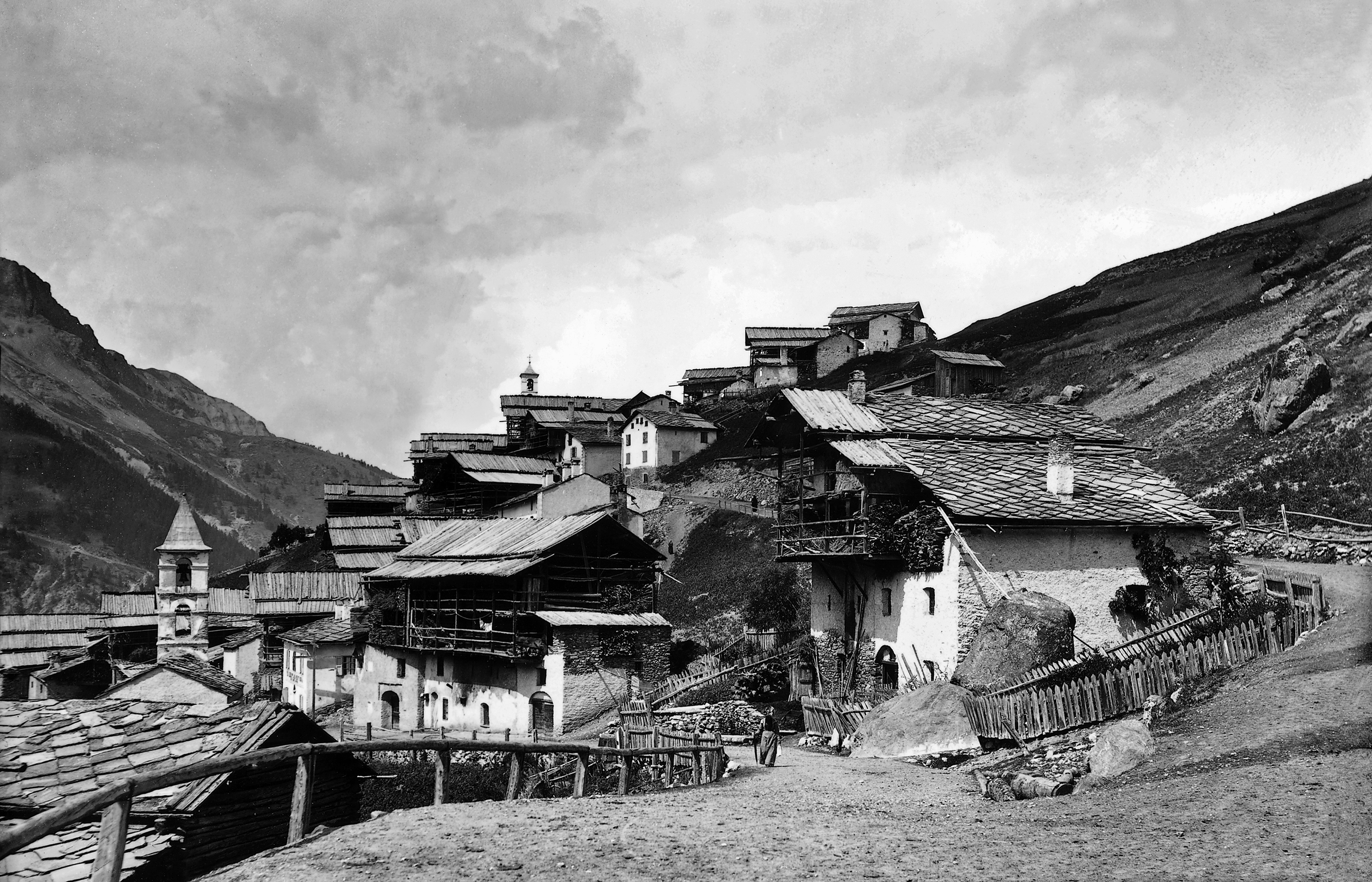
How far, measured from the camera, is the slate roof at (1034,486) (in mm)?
30562

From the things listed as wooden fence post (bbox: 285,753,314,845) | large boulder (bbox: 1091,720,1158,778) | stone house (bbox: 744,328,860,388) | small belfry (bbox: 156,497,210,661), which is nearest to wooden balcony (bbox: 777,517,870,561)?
large boulder (bbox: 1091,720,1158,778)

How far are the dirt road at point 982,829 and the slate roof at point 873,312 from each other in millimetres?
108730

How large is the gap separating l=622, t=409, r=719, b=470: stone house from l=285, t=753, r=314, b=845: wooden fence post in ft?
277

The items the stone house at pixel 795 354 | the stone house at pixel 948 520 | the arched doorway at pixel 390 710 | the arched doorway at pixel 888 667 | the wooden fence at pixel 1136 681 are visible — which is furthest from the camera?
the stone house at pixel 795 354

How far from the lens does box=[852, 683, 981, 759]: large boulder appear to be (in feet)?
82.4

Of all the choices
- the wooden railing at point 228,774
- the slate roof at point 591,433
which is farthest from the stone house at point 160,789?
the slate roof at point 591,433

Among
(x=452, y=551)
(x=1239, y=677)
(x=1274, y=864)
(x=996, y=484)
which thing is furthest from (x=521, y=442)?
(x=1274, y=864)

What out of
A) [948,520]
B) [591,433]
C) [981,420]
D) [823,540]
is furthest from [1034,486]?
[591,433]

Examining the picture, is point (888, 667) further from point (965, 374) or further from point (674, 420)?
point (674, 420)

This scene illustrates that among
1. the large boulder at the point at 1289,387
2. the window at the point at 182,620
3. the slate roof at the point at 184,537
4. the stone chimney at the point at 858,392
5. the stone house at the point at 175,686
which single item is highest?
the large boulder at the point at 1289,387

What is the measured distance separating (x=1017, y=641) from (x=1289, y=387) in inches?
1363

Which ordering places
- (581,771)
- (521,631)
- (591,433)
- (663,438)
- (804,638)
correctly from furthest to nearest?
(591,433), (663,438), (521,631), (804,638), (581,771)

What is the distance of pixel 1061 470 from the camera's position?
31.9 metres

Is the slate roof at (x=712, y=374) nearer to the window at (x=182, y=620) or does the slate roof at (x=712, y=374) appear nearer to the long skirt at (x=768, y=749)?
the window at (x=182, y=620)
